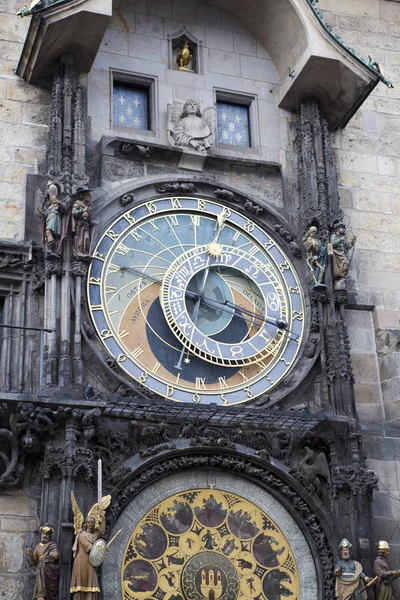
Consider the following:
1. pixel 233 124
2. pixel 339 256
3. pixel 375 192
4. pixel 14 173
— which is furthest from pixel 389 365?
pixel 14 173

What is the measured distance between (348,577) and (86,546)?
247cm

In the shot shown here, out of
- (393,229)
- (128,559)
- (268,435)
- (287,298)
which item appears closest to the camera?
(128,559)

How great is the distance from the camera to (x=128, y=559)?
1202 centimetres

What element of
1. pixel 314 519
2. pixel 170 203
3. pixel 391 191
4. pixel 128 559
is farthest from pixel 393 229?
pixel 128 559

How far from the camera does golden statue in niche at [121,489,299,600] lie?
1204cm

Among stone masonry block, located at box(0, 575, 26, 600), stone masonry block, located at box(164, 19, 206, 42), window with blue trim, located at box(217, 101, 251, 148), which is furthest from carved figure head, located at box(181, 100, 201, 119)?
stone masonry block, located at box(0, 575, 26, 600)

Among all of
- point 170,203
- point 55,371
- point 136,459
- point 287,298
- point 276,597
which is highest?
point 170,203

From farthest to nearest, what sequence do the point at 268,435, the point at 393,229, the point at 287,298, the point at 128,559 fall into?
→ the point at 393,229, the point at 287,298, the point at 268,435, the point at 128,559

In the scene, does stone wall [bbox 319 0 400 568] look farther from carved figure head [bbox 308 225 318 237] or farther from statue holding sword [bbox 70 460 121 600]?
statue holding sword [bbox 70 460 121 600]

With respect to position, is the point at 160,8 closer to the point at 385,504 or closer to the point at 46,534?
the point at 385,504

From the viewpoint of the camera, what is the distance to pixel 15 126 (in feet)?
45.3

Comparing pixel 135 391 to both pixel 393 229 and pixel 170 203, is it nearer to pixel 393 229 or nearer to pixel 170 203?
pixel 170 203

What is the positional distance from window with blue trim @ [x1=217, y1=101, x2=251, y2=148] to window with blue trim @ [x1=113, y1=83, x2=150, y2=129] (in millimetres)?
845

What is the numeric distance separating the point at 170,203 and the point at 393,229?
2.67m
